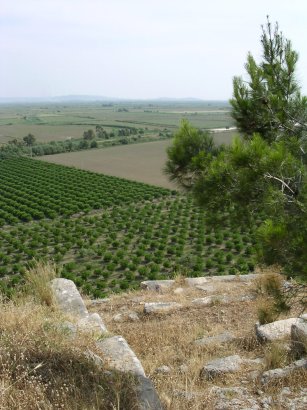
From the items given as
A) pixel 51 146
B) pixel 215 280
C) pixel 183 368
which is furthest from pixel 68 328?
pixel 51 146

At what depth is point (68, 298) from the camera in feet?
22.0

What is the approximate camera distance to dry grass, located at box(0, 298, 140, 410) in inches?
137

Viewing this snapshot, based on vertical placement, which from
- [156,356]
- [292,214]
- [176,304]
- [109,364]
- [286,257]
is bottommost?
[176,304]

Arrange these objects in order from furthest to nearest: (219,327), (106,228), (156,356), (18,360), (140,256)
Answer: (106,228) < (140,256) < (219,327) < (156,356) < (18,360)

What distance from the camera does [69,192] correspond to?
125 ft

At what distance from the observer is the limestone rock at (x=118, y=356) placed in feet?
13.9

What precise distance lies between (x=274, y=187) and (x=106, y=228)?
2440cm

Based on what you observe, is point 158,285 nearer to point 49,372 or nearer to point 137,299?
point 137,299

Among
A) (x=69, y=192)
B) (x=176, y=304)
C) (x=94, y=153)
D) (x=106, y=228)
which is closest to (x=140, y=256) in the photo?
(x=106, y=228)

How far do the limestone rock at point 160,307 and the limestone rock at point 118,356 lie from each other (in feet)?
8.66

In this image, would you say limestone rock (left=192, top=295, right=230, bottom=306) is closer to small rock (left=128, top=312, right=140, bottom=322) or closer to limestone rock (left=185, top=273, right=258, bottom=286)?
small rock (left=128, top=312, right=140, bottom=322)

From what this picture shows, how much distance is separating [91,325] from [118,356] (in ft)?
2.72

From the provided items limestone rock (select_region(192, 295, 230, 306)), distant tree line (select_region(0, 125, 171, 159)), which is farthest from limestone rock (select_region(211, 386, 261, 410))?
distant tree line (select_region(0, 125, 171, 159))

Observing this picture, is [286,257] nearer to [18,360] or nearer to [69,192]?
[18,360]
